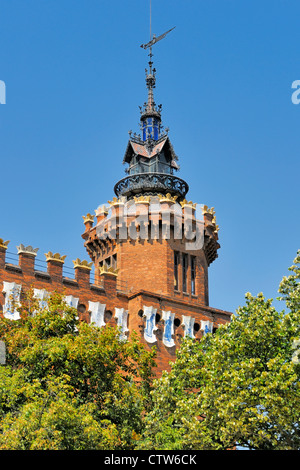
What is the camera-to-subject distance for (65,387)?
32438 millimetres

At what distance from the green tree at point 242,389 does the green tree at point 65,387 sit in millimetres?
1666

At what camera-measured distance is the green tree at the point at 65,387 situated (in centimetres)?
3039

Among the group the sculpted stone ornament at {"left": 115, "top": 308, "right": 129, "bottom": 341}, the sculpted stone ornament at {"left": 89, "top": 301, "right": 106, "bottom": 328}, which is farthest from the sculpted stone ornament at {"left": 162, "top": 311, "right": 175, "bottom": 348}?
the sculpted stone ornament at {"left": 89, "top": 301, "right": 106, "bottom": 328}

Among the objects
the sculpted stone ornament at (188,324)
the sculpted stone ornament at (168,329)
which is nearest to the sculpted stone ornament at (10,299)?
the sculpted stone ornament at (168,329)

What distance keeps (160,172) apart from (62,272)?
14668 millimetres

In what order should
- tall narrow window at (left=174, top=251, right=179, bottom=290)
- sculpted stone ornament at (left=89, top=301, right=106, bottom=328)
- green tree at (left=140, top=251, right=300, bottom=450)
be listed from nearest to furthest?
green tree at (left=140, top=251, right=300, bottom=450) → sculpted stone ornament at (left=89, top=301, right=106, bottom=328) → tall narrow window at (left=174, top=251, right=179, bottom=290)

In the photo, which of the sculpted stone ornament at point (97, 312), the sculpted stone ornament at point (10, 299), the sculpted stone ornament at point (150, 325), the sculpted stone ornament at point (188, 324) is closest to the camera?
the sculpted stone ornament at point (10, 299)

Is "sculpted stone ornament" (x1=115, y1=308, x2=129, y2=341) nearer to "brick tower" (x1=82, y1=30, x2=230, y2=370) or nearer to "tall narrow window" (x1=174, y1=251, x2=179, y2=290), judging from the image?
"brick tower" (x1=82, y1=30, x2=230, y2=370)

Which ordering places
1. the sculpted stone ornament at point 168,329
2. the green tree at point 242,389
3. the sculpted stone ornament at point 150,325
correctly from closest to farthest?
the green tree at point 242,389, the sculpted stone ornament at point 150,325, the sculpted stone ornament at point 168,329

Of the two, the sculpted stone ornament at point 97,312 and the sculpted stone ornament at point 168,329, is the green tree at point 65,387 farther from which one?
the sculpted stone ornament at point 168,329

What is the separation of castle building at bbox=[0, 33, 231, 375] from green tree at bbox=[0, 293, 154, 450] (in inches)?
213

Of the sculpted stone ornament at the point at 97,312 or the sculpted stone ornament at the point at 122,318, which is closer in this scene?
the sculpted stone ornament at the point at 97,312

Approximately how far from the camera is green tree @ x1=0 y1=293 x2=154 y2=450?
30391 mm
